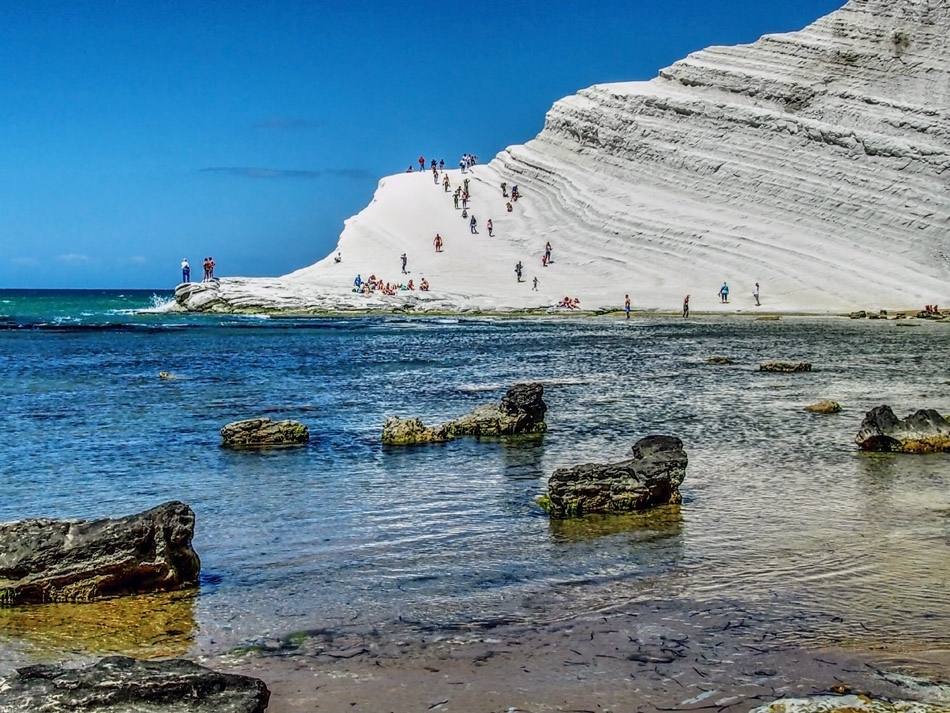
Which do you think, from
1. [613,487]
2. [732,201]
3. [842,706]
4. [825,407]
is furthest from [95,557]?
[732,201]

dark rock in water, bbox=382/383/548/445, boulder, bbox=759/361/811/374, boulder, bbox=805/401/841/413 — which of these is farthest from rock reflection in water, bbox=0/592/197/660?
boulder, bbox=759/361/811/374

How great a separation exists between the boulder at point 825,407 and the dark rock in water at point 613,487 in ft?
20.2

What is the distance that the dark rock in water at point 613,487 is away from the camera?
7914 mm

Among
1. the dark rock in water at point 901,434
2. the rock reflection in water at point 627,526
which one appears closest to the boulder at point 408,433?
the rock reflection in water at point 627,526

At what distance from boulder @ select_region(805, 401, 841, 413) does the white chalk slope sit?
2775 cm

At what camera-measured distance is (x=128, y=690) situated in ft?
13.2

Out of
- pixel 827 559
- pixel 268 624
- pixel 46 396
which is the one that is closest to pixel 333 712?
pixel 268 624

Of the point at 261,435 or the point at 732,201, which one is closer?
the point at 261,435

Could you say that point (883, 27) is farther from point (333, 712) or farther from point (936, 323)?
point (333, 712)

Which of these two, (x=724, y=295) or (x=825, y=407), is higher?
(x=724, y=295)

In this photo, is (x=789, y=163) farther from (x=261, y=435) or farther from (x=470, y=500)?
(x=470, y=500)

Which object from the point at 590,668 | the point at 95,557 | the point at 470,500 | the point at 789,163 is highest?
the point at 789,163

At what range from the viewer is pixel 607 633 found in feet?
16.9

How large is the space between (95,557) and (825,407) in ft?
34.1
